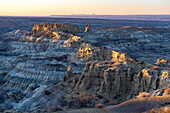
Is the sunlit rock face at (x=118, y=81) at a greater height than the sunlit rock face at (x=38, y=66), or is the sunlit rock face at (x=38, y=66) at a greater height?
the sunlit rock face at (x=118, y=81)

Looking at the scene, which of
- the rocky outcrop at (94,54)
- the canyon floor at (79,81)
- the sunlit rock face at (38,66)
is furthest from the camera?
the sunlit rock face at (38,66)

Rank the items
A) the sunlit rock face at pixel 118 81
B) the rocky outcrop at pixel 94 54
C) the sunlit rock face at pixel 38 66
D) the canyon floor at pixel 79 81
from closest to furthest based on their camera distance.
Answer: the canyon floor at pixel 79 81, the sunlit rock face at pixel 118 81, the rocky outcrop at pixel 94 54, the sunlit rock face at pixel 38 66

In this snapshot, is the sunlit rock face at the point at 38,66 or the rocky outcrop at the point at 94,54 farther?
the sunlit rock face at the point at 38,66

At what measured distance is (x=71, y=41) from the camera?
190 ft

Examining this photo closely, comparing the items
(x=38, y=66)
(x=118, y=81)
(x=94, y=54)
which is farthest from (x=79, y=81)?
(x=38, y=66)

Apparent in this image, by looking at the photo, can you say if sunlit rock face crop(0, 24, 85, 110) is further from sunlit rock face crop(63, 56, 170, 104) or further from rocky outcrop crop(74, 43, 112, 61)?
sunlit rock face crop(63, 56, 170, 104)

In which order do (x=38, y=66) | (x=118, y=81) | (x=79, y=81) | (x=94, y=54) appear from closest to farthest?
(x=118, y=81) → (x=79, y=81) → (x=94, y=54) → (x=38, y=66)

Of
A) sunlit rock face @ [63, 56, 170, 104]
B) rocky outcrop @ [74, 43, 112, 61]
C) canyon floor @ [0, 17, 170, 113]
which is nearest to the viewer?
canyon floor @ [0, 17, 170, 113]

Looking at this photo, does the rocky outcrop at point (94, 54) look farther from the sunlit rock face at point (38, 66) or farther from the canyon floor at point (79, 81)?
the sunlit rock face at point (38, 66)

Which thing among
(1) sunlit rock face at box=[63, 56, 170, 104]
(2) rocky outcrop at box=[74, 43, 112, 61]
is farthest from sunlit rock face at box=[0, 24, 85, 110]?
(1) sunlit rock face at box=[63, 56, 170, 104]

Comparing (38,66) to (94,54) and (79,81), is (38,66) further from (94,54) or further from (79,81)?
(79,81)

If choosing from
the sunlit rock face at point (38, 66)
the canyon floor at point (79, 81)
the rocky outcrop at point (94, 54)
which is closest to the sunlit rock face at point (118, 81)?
the canyon floor at point (79, 81)

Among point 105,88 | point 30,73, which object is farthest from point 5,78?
point 105,88

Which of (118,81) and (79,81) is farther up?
(118,81)
